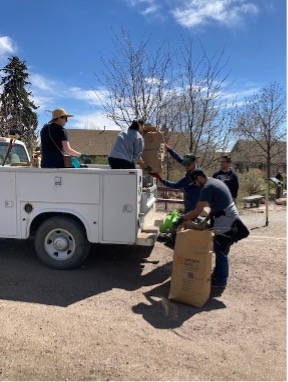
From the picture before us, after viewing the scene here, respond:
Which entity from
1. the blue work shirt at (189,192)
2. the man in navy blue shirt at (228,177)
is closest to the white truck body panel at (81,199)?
the blue work shirt at (189,192)

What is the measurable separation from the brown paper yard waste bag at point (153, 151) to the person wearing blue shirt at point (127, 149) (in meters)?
0.46

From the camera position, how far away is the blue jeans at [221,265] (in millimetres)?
4992

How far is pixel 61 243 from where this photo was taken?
5.44m

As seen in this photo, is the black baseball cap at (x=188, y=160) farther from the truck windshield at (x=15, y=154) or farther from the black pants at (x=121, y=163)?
the truck windshield at (x=15, y=154)

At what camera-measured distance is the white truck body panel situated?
511cm

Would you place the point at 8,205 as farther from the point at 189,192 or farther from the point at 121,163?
the point at 189,192

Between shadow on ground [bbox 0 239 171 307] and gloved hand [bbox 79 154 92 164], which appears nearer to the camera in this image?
shadow on ground [bbox 0 239 171 307]

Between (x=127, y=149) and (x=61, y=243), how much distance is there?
1658 millimetres

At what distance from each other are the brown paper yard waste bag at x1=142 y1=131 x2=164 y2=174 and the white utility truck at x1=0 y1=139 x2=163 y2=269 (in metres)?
0.77

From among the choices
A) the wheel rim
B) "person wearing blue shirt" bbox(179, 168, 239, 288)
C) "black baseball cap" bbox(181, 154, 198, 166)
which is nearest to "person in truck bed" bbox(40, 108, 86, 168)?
the wheel rim

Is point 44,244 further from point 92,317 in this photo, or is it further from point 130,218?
point 92,317

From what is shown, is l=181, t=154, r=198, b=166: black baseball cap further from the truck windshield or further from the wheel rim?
the truck windshield

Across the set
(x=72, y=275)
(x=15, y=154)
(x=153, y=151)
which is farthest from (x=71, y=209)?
(x=15, y=154)

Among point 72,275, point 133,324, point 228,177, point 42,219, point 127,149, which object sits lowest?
point 133,324
